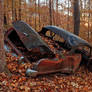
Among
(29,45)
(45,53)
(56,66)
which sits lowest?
(56,66)

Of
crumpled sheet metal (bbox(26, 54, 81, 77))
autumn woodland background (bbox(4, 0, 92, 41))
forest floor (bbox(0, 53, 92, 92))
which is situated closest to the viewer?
forest floor (bbox(0, 53, 92, 92))

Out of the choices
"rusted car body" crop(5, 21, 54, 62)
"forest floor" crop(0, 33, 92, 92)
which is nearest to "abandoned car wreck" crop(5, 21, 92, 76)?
"rusted car body" crop(5, 21, 54, 62)

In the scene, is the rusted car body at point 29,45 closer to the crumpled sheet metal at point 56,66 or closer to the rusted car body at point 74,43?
the crumpled sheet metal at point 56,66

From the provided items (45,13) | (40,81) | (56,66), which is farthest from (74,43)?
(45,13)

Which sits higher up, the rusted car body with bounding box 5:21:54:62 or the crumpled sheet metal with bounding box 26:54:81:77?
the rusted car body with bounding box 5:21:54:62

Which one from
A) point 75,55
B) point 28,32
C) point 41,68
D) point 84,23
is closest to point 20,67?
point 41,68

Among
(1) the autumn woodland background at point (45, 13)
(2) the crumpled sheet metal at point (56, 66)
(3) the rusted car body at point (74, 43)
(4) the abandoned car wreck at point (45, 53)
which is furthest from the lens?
(1) the autumn woodland background at point (45, 13)

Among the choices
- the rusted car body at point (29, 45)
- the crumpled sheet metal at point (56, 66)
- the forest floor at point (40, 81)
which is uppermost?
the rusted car body at point (29, 45)

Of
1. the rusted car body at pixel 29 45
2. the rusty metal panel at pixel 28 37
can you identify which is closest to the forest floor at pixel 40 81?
the rusted car body at pixel 29 45

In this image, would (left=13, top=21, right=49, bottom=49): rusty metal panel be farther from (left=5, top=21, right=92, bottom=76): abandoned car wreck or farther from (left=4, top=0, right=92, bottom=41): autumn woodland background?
(left=4, top=0, right=92, bottom=41): autumn woodland background

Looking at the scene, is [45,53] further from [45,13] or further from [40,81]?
[45,13]

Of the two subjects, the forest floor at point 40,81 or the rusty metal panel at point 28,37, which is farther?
the rusty metal panel at point 28,37

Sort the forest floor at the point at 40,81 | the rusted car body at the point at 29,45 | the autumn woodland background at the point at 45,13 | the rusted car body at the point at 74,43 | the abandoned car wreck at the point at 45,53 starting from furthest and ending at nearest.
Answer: the autumn woodland background at the point at 45,13, the rusted car body at the point at 74,43, the rusted car body at the point at 29,45, the abandoned car wreck at the point at 45,53, the forest floor at the point at 40,81

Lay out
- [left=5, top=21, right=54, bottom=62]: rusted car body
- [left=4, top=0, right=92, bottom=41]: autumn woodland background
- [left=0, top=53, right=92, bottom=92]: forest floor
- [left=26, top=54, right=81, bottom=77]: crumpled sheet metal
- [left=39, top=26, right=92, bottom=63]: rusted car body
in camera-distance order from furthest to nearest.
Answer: [left=4, top=0, right=92, bottom=41]: autumn woodland background, [left=39, top=26, right=92, bottom=63]: rusted car body, [left=5, top=21, right=54, bottom=62]: rusted car body, [left=26, top=54, right=81, bottom=77]: crumpled sheet metal, [left=0, top=53, right=92, bottom=92]: forest floor
